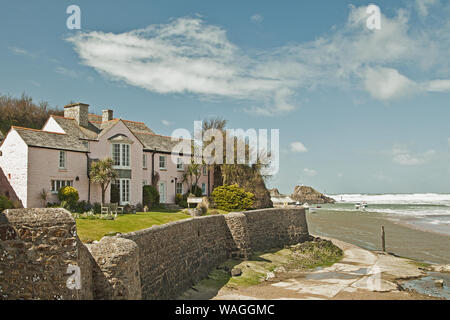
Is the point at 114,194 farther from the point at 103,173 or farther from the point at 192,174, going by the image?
the point at 192,174

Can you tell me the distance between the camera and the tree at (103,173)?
27094mm

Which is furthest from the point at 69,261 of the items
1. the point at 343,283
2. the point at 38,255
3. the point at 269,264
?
the point at 269,264

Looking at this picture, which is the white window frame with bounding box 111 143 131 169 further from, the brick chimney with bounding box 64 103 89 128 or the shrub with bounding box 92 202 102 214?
the shrub with bounding box 92 202 102 214

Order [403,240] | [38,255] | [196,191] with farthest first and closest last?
[196,191] → [403,240] → [38,255]

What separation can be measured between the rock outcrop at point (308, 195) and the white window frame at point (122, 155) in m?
106

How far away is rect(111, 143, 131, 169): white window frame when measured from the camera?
29.6m

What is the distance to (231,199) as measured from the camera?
3167 cm

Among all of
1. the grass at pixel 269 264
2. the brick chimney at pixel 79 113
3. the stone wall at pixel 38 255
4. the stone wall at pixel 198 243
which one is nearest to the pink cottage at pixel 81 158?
the brick chimney at pixel 79 113

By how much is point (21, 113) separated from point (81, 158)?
2418 cm

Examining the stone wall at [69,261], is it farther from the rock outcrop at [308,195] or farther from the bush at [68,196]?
the rock outcrop at [308,195]

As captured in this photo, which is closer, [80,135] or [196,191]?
[80,135]
